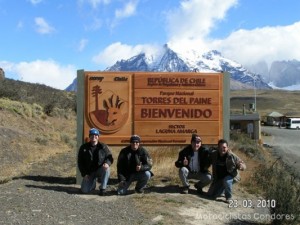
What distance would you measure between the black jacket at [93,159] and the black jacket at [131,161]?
26 cm

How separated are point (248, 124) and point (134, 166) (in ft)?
175

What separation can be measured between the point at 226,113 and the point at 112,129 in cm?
287

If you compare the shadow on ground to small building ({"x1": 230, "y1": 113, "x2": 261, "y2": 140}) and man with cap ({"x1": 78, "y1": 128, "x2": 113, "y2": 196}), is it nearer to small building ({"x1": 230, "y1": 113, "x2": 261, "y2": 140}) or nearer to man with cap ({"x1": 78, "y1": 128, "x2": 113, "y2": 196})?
man with cap ({"x1": 78, "y1": 128, "x2": 113, "y2": 196})

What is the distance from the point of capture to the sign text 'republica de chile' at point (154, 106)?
1220 cm

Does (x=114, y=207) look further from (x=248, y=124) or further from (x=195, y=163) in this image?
(x=248, y=124)

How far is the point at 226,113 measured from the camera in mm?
12484

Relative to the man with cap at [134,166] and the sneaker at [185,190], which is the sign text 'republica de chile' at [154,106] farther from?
the sneaker at [185,190]

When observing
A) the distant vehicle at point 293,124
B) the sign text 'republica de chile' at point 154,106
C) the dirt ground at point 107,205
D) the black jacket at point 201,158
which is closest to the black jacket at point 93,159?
the dirt ground at point 107,205

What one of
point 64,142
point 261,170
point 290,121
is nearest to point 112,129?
point 261,170

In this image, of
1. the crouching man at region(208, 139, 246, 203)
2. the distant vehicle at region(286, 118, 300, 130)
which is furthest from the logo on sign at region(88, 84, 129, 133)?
the distant vehicle at region(286, 118, 300, 130)

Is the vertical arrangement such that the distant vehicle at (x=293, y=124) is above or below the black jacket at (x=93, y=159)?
above

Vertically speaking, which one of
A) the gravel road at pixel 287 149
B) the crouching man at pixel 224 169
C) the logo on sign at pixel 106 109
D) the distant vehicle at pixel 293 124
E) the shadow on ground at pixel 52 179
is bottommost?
the gravel road at pixel 287 149

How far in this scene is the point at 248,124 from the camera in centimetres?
6259
